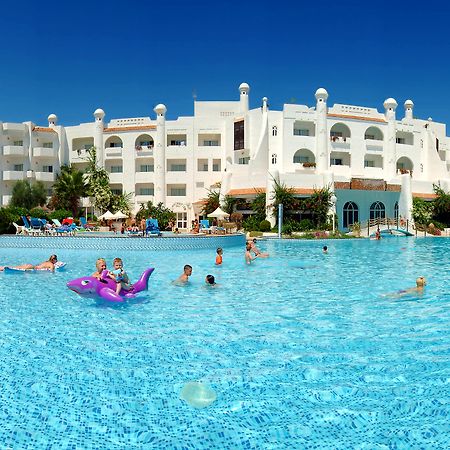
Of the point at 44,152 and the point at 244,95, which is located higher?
the point at 244,95

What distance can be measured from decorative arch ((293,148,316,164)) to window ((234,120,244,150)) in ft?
16.2

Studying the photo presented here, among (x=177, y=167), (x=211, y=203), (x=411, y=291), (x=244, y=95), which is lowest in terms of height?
(x=411, y=291)

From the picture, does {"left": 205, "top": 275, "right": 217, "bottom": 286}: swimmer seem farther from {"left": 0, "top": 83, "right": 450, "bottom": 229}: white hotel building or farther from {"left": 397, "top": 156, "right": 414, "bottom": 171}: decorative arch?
{"left": 397, "top": 156, "right": 414, "bottom": 171}: decorative arch

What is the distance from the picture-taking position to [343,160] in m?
41.7

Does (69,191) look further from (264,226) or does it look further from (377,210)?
(377,210)

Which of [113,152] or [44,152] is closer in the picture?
[44,152]

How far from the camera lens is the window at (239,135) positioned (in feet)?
134

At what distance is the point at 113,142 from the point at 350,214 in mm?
23726

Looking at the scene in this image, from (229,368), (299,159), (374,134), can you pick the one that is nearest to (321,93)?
(299,159)

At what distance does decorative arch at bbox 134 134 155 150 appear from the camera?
140 feet

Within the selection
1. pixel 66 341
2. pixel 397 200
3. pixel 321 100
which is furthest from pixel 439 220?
pixel 66 341

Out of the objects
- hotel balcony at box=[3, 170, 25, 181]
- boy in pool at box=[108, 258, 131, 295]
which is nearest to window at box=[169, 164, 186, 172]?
hotel balcony at box=[3, 170, 25, 181]

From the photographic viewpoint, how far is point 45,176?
42656mm

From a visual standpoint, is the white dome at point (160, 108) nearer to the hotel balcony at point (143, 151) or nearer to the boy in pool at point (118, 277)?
the hotel balcony at point (143, 151)
